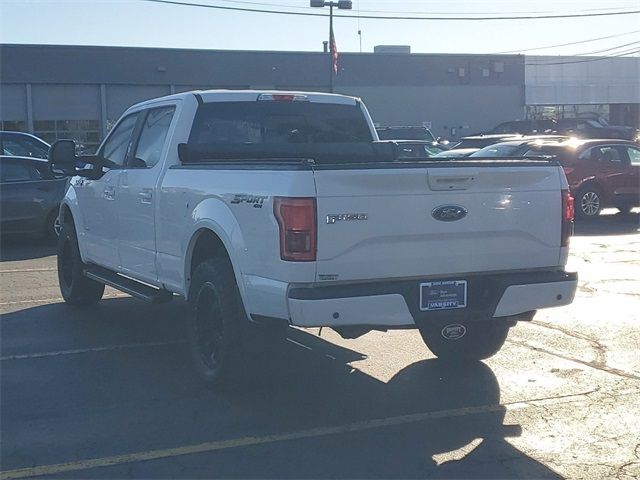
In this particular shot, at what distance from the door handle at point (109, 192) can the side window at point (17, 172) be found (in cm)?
718

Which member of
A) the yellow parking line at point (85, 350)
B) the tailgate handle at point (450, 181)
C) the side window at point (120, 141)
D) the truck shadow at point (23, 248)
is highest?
the side window at point (120, 141)

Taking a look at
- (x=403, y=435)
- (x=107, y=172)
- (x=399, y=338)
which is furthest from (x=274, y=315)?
(x=107, y=172)

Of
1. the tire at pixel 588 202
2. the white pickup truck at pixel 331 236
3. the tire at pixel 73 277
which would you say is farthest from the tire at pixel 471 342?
the tire at pixel 588 202

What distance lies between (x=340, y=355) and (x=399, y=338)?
804 millimetres

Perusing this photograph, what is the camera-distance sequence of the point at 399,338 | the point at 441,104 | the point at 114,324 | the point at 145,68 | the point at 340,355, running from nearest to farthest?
the point at 340,355, the point at 399,338, the point at 114,324, the point at 145,68, the point at 441,104

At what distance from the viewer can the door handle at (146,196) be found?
7191 millimetres

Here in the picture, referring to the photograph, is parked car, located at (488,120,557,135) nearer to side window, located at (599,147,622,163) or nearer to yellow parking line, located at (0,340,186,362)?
side window, located at (599,147,622,163)

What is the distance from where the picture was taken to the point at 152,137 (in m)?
7.70

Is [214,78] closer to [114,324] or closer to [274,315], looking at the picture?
[114,324]

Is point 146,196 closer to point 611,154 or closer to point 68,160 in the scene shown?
point 68,160

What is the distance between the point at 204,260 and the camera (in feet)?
21.2

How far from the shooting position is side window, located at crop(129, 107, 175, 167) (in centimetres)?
747

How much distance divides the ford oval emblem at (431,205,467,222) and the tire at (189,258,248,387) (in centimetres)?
144

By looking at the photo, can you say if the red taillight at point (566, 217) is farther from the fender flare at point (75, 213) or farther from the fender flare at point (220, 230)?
the fender flare at point (75, 213)
